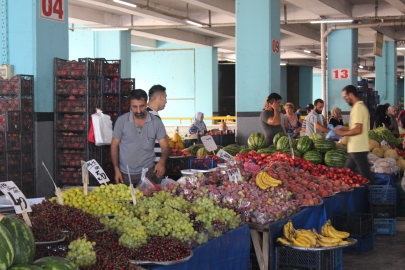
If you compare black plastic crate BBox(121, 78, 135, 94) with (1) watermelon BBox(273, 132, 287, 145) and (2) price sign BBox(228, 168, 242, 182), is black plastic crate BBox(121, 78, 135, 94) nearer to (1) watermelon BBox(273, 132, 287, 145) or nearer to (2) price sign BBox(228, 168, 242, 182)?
(1) watermelon BBox(273, 132, 287, 145)

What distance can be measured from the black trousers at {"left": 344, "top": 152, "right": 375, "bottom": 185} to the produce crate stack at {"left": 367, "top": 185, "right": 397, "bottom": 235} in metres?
0.19

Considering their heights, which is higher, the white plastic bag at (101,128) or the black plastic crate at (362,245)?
the white plastic bag at (101,128)

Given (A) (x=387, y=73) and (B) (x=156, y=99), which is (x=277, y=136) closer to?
(B) (x=156, y=99)

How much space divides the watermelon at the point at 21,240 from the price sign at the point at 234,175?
2371 millimetres

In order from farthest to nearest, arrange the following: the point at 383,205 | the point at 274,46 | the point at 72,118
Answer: the point at 274,46, the point at 72,118, the point at 383,205

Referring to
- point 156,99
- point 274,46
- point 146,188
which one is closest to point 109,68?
point 156,99

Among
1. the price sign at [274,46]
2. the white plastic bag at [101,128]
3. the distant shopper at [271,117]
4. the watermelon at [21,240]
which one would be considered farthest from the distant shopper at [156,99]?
the price sign at [274,46]

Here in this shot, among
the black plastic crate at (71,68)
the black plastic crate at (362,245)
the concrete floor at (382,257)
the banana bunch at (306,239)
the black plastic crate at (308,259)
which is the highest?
the black plastic crate at (71,68)

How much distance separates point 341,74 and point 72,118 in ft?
30.0

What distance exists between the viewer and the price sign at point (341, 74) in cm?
1288

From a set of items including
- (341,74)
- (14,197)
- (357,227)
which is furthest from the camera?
(341,74)

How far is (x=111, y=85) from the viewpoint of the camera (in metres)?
6.75

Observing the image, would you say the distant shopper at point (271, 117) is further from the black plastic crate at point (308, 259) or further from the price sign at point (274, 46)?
the black plastic crate at point (308, 259)

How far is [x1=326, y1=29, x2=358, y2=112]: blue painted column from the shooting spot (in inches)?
507
